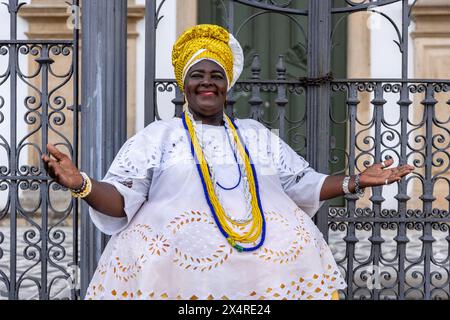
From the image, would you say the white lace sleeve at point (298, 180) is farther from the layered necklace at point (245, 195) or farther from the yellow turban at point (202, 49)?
the yellow turban at point (202, 49)

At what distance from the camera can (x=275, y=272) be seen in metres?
2.36

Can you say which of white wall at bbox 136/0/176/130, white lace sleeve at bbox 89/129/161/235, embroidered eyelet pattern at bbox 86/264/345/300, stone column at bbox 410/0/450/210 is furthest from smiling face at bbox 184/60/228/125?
stone column at bbox 410/0/450/210

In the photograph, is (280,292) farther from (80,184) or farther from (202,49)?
(202,49)

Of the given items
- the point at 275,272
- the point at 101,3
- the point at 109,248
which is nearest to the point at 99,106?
the point at 101,3

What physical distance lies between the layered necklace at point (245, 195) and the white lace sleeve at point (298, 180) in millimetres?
189

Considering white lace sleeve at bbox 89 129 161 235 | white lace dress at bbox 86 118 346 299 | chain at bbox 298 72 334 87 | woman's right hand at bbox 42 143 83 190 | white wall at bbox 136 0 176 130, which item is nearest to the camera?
woman's right hand at bbox 42 143 83 190

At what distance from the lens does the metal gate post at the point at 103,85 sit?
3.10m

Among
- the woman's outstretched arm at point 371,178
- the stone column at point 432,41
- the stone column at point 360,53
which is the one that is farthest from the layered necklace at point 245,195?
the stone column at point 432,41

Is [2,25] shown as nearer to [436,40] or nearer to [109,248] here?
[109,248]

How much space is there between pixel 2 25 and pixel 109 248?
3.79 metres

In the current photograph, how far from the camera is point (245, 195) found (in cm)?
248

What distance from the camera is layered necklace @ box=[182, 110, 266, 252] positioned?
2.36 meters

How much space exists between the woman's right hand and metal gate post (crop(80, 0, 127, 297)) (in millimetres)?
884

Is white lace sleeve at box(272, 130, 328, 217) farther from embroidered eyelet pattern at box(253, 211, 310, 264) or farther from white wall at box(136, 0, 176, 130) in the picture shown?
white wall at box(136, 0, 176, 130)
